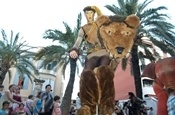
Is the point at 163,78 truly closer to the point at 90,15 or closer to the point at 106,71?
the point at 106,71

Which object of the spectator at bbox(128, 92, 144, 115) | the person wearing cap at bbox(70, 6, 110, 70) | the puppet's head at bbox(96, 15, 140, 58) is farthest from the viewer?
the spectator at bbox(128, 92, 144, 115)

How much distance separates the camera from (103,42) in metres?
3.62

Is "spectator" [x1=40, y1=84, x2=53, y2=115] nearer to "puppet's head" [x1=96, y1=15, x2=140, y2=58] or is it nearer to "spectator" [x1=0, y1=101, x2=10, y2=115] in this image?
"spectator" [x1=0, y1=101, x2=10, y2=115]

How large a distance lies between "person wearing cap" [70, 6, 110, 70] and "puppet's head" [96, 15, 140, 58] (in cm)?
10

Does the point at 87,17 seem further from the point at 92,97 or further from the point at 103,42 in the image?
the point at 92,97

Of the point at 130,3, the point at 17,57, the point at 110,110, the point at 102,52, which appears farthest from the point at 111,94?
the point at 17,57

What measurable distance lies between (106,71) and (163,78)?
0.96m

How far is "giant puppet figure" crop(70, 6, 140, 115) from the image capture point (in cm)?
318

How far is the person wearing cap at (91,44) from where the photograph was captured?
3426mm

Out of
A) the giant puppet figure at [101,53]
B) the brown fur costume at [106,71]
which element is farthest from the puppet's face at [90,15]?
the brown fur costume at [106,71]

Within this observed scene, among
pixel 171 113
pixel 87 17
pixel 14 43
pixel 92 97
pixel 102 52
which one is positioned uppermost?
pixel 14 43

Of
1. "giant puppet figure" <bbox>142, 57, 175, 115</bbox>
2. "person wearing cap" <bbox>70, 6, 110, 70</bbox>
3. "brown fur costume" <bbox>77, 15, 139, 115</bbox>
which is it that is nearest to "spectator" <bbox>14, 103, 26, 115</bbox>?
"person wearing cap" <bbox>70, 6, 110, 70</bbox>

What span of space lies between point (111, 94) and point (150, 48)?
1032 centimetres

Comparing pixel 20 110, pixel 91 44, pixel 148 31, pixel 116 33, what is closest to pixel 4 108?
pixel 20 110
